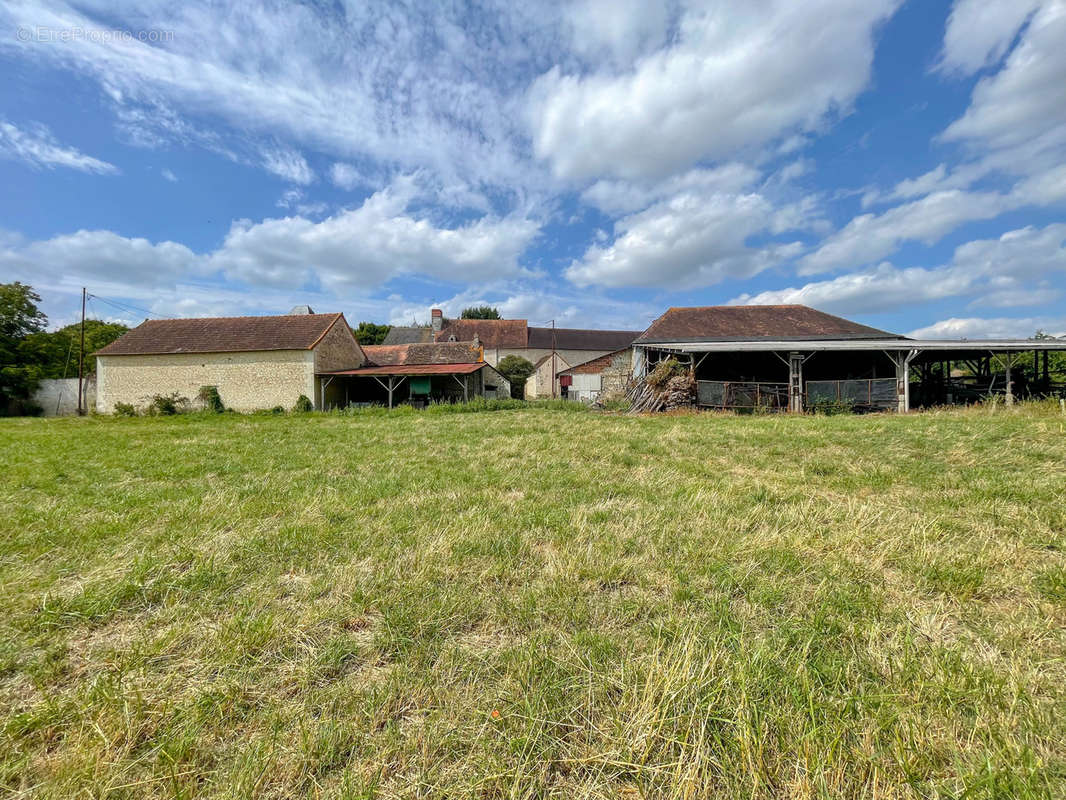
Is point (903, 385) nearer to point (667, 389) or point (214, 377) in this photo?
point (667, 389)

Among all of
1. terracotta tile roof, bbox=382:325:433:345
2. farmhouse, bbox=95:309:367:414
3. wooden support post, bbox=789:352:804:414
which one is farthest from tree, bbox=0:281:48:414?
wooden support post, bbox=789:352:804:414

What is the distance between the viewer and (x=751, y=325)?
24.6 meters

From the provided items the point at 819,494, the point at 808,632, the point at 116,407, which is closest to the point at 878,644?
the point at 808,632

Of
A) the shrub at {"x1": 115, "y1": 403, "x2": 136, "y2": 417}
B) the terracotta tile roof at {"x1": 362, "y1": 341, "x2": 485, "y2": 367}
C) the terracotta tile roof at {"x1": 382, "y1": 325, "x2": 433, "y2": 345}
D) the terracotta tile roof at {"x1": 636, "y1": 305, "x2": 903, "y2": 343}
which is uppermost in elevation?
Answer: the terracotta tile roof at {"x1": 382, "y1": 325, "x2": 433, "y2": 345}

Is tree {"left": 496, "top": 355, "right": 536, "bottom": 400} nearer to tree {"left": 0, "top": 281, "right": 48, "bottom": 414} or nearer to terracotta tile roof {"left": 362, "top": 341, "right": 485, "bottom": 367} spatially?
terracotta tile roof {"left": 362, "top": 341, "right": 485, "bottom": 367}

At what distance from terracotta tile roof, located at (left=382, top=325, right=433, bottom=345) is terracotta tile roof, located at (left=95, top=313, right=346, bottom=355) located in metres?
16.7

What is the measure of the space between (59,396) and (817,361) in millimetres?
39816

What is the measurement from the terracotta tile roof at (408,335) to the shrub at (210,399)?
2013 cm

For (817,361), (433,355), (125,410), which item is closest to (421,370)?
(433,355)

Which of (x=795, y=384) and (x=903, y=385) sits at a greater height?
(x=795, y=384)

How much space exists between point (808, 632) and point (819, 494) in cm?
314

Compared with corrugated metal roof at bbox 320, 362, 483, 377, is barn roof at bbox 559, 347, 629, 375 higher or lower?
higher

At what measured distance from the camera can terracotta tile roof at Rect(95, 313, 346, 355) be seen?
2206 cm

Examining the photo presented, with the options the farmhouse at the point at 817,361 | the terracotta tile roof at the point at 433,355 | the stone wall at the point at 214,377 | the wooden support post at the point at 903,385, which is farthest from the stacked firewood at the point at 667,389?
the stone wall at the point at 214,377
